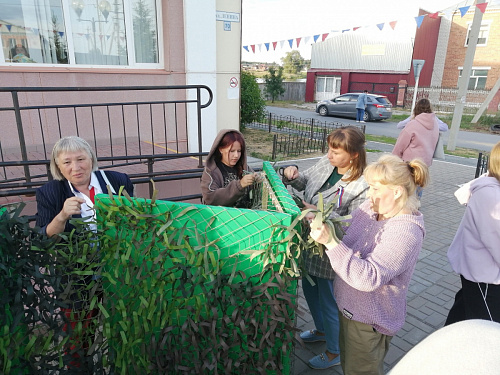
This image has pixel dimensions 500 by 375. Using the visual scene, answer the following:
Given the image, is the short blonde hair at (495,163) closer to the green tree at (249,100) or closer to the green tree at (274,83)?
the green tree at (249,100)

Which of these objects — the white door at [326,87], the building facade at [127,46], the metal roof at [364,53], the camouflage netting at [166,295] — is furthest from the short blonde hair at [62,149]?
the white door at [326,87]

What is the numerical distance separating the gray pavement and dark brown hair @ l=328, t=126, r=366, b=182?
1.03m

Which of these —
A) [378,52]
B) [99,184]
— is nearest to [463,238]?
[99,184]

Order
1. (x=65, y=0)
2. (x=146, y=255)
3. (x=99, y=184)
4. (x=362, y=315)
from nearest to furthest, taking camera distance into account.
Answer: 1. (x=146, y=255)
2. (x=362, y=315)
3. (x=99, y=184)
4. (x=65, y=0)

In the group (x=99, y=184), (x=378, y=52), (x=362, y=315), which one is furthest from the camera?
(x=378, y=52)

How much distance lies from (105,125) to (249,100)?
8328mm

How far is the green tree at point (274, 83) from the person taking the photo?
32.4 metres

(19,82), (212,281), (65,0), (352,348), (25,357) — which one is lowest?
(352,348)

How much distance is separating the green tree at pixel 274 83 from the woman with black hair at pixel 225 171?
31.1m

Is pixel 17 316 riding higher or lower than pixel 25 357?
higher

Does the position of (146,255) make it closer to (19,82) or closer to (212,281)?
(212,281)

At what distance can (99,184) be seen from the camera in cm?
239

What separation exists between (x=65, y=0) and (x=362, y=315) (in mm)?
6348

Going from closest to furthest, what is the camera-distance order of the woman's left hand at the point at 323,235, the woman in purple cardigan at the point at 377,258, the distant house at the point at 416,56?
1. the woman's left hand at the point at 323,235
2. the woman in purple cardigan at the point at 377,258
3. the distant house at the point at 416,56
